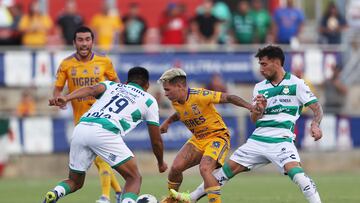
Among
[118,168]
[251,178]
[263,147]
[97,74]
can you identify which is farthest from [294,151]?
[251,178]

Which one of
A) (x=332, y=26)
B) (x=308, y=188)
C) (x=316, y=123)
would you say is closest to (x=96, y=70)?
(x=316, y=123)

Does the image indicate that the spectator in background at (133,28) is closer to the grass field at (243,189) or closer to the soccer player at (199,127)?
the grass field at (243,189)

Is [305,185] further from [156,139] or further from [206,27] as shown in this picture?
[206,27]

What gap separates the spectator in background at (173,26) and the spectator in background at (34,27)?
307cm

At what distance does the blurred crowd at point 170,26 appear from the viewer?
1061 inches

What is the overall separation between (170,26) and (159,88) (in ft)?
5.79

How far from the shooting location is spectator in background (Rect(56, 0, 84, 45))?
26.8 m

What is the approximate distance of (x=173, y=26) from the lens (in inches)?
1096

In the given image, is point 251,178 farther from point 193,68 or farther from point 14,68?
point 14,68

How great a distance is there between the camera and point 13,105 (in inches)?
1072

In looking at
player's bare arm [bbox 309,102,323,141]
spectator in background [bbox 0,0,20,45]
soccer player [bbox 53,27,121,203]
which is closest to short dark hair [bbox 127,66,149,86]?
player's bare arm [bbox 309,102,323,141]

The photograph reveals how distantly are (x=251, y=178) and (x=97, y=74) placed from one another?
Answer: 9088 mm

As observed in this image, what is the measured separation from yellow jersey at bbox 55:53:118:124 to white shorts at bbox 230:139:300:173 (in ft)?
9.46

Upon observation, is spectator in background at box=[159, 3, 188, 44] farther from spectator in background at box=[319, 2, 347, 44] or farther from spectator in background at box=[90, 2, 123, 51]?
spectator in background at box=[319, 2, 347, 44]
